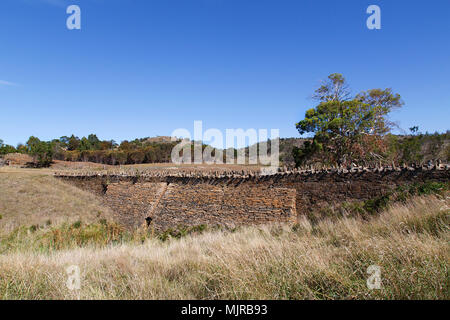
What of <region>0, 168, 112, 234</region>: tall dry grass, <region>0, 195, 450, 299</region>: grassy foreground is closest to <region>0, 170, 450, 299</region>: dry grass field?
<region>0, 195, 450, 299</region>: grassy foreground

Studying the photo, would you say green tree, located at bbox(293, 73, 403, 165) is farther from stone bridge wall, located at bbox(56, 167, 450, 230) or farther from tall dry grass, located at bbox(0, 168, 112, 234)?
tall dry grass, located at bbox(0, 168, 112, 234)

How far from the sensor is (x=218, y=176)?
13.5 meters

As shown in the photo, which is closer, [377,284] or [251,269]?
[377,284]

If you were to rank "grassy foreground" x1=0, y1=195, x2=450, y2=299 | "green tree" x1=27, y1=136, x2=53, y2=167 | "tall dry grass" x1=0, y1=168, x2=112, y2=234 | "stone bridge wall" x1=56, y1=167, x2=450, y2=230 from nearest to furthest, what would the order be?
"grassy foreground" x1=0, y1=195, x2=450, y2=299, "stone bridge wall" x1=56, y1=167, x2=450, y2=230, "tall dry grass" x1=0, y1=168, x2=112, y2=234, "green tree" x1=27, y1=136, x2=53, y2=167

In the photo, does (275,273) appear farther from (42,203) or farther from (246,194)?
(42,203)

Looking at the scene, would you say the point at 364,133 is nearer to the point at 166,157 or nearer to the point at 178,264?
the point at 178,264

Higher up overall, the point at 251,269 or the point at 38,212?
the point at 251,269

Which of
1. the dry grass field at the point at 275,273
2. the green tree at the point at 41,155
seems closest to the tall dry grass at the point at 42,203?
the dry grass field at the point at 275,273

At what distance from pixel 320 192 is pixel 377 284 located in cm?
817

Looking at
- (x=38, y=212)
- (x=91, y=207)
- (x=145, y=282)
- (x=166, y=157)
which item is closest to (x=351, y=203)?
(x=145, y=282)

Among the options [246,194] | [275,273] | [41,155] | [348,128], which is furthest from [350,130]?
[41,155]

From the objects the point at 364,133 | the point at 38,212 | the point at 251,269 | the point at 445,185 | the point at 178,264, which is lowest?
the point at 38,212

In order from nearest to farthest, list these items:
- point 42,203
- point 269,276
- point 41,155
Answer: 1. point 269,276
2. point 42,203
3. point 41,155

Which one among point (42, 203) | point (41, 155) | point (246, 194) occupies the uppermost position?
point (41, 155)
